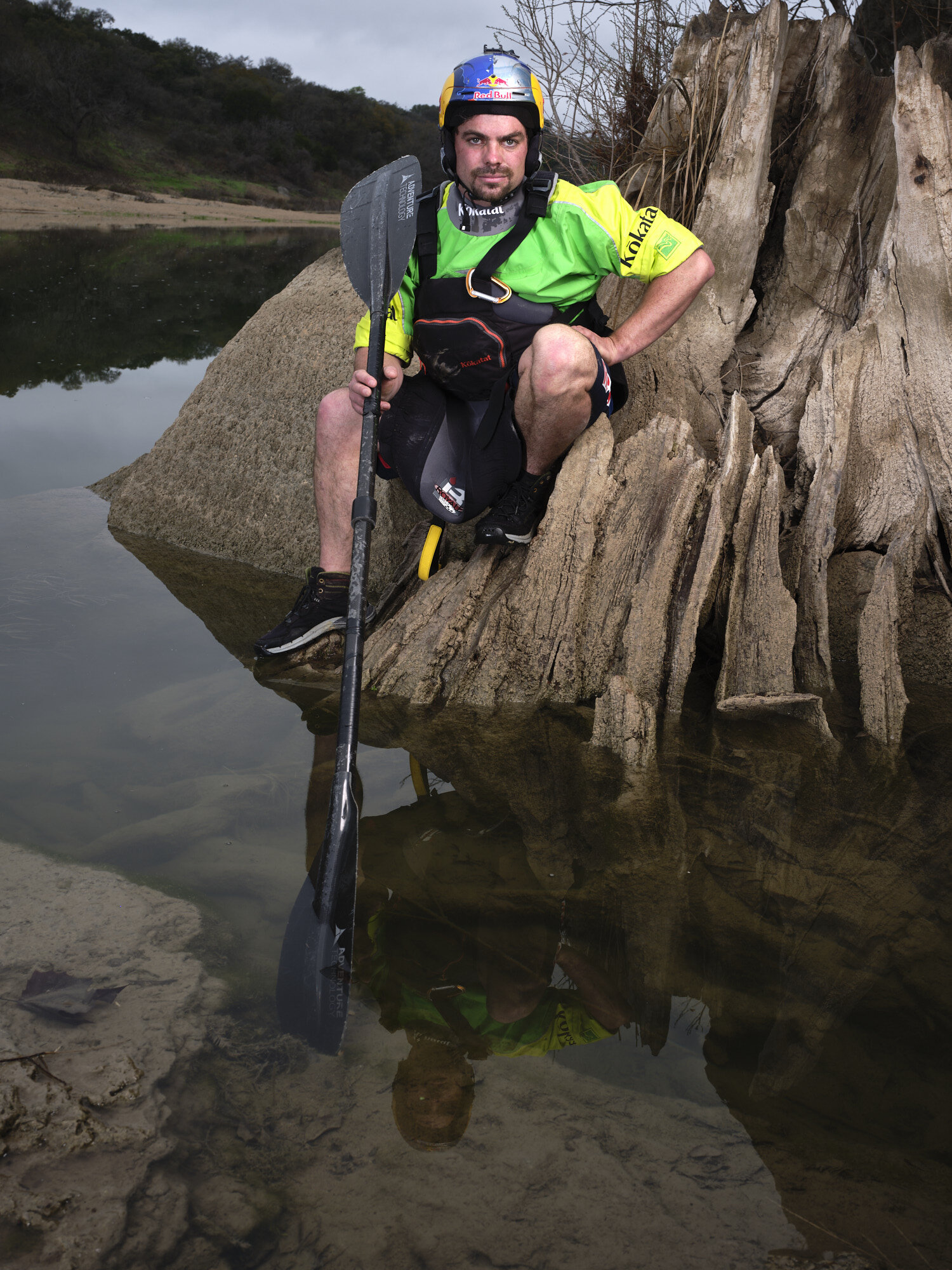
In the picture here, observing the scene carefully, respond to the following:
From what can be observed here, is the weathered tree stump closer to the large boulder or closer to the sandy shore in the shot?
the large boulder

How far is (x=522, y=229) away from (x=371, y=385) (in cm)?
72

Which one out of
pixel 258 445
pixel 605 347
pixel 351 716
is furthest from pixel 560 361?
pixel 258 445

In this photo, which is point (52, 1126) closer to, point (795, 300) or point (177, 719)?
point (177, 719)

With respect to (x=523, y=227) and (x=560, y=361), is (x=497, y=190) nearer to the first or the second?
(x=523, y=227)

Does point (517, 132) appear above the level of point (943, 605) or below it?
above

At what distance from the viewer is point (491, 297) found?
298 cm

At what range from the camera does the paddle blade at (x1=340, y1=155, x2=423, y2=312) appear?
9.84 ft

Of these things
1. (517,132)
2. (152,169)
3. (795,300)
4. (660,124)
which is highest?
(152,169)

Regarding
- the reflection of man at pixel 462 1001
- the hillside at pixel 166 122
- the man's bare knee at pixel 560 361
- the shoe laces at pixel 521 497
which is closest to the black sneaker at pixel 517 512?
the shoe laces at pixel 521 497

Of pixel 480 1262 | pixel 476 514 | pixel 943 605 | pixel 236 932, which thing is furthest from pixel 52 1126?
pixel 943 605

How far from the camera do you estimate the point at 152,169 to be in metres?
35.1

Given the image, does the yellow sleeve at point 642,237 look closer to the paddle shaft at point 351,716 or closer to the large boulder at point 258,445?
the paddle shaft at point 351,716

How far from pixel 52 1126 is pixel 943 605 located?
10.5 feet

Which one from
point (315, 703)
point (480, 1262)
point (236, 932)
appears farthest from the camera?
point (315, 703)
